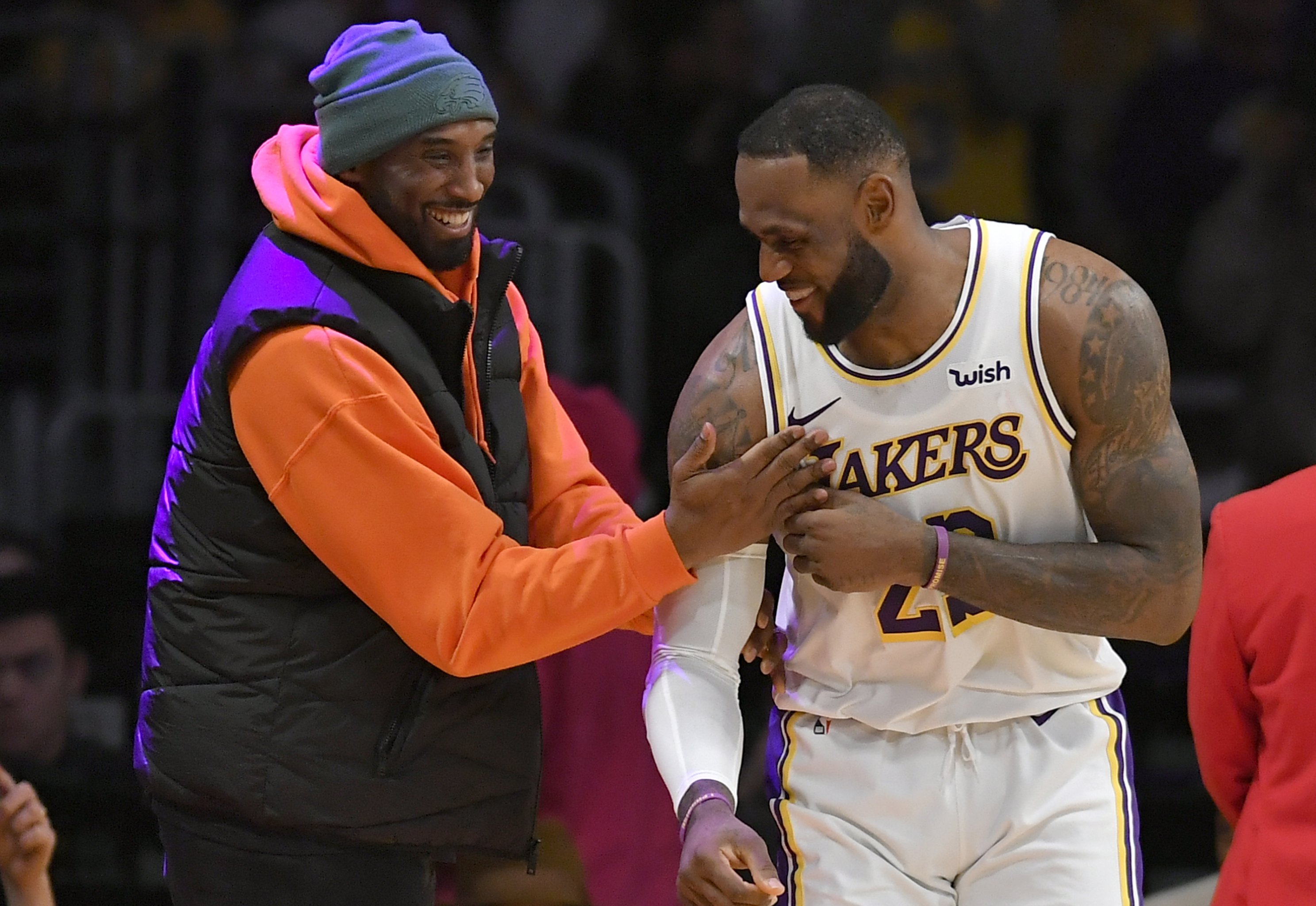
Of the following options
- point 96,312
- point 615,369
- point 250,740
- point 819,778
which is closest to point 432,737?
point 250,740

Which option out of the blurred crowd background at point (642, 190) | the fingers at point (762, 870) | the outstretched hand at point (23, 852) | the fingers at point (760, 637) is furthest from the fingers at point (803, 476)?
the blurred crowd background at point (642, 190)

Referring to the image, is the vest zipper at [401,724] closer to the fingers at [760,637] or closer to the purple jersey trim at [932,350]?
the fingers at [760,637]

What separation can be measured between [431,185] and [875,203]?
0.63 meters

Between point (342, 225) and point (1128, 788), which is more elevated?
point (342, 225)

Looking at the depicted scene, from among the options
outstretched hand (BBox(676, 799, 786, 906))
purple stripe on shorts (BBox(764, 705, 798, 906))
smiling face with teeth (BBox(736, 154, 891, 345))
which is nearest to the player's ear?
smiling face with teeth (BBox(736, 154, 891, 345))

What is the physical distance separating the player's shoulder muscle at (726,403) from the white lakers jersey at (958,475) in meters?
0.03

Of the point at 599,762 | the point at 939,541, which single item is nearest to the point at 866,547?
the point at 939,541

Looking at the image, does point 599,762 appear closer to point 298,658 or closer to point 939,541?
point 298,658

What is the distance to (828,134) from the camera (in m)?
2.44

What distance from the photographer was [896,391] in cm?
245

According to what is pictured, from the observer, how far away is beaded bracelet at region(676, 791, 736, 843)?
2.38m

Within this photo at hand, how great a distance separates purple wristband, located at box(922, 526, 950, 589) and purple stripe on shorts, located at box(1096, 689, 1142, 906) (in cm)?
35

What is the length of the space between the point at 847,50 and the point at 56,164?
263 cm

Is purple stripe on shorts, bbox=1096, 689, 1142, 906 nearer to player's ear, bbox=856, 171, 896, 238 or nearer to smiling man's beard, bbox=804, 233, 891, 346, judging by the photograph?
smiling man's beard, bbox=804, 233, 891, 346
